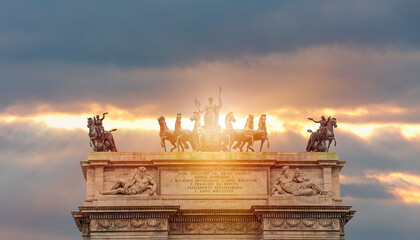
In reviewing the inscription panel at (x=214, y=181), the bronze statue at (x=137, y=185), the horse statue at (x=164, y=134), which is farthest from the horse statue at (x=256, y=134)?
the bronze statue at (x=137, y=185)

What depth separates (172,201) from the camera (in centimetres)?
7469

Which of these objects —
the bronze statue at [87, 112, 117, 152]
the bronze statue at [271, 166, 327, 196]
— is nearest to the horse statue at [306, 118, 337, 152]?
the bronze statue at [271, 166, 327, 196]

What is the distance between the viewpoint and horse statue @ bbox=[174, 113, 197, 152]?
254ft

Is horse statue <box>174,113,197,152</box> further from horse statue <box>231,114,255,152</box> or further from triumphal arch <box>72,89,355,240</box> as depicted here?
horse statue <box>231,114,255,152</box>

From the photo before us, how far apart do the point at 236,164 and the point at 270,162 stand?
190 centimetres

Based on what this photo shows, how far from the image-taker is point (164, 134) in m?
77.6

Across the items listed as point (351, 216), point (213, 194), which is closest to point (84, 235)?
point (213, 194)

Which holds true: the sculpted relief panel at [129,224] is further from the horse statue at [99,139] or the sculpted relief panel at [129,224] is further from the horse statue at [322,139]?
the horse statue at [322,139]

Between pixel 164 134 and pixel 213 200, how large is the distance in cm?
530

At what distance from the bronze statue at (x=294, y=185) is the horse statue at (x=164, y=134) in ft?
21.5

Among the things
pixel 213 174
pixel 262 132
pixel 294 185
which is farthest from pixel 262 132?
pixel 294 185

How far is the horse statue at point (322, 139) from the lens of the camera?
76562mm

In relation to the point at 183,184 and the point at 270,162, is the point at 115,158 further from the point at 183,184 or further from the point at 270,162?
the point at 270,162

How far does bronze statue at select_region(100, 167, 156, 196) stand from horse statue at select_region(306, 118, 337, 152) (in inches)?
367
